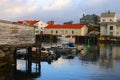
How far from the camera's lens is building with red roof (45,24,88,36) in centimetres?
14414

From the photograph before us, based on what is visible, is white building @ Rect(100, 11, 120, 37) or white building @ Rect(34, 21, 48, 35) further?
white building @ Rect(34, 21, 48, 35)

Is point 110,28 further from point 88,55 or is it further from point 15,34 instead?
point 15,34

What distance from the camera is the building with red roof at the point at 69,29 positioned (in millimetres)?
144137

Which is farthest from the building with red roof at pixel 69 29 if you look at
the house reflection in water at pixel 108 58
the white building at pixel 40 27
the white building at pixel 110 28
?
the house reflection in water at pixel 108 58

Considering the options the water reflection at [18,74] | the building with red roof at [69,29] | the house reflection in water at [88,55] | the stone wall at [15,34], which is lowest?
the water reflection at [18,74]

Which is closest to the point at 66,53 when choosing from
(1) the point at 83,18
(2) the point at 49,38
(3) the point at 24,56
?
(3) the point at 24,56

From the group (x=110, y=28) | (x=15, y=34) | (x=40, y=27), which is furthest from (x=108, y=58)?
(x=40, y=27)

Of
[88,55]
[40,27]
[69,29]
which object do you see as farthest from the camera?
[40,27]

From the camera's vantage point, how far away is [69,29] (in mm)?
145375

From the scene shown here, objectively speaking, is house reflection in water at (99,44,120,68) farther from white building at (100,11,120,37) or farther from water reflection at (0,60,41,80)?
white building at (100,11,120,37)

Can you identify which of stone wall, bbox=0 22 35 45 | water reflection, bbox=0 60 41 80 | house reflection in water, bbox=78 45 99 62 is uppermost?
stone wall, bbox=0 22 35 45

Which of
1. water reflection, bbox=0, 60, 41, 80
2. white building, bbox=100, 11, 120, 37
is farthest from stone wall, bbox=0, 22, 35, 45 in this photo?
white building, bbox=100, 11, 120, 37

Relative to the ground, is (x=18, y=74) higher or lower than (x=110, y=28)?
lower

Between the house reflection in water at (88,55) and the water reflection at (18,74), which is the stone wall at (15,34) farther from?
the house reflection in water at (88,55)
